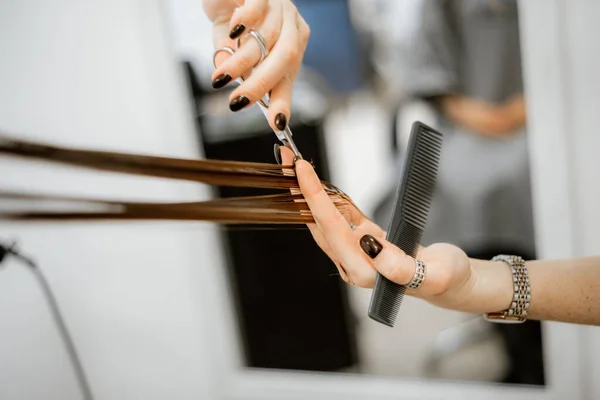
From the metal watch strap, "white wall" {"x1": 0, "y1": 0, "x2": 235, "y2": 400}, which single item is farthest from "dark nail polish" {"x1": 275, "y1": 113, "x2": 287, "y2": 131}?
"white wall" {"x1": 0, "y1": 0, "x2": 235, "y2": 400}

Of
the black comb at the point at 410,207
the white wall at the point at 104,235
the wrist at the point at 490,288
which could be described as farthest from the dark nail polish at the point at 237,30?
the white wall at the point at 104,235

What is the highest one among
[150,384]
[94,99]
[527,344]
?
[94,99]

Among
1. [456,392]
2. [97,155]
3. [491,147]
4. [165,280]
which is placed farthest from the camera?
[165,280]

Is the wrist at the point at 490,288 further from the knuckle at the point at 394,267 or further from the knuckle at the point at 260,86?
the knuckle at the point at 260,86

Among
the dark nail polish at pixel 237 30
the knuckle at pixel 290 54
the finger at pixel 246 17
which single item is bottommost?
the knuckle at pixel 290 54

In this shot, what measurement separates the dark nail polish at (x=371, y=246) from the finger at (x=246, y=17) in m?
0.27

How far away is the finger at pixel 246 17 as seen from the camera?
0.56 metres

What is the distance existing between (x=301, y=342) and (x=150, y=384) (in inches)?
17.9

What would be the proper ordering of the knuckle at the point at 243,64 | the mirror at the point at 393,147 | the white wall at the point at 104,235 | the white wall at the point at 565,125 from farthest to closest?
the white wall at the point at 104,235
the mirror at the point at 393,147
the white wall at the point at 565,125
the knuckle at the point at 243,64

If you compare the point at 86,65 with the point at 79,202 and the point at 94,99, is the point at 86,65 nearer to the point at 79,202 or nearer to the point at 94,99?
the point at 94,99

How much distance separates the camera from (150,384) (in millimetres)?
1422

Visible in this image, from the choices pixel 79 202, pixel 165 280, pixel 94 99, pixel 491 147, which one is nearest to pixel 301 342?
pixel 165 280

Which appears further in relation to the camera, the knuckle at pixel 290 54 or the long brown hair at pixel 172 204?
the knuckle at pixel 290 54

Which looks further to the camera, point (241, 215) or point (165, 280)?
point (165, 280)
